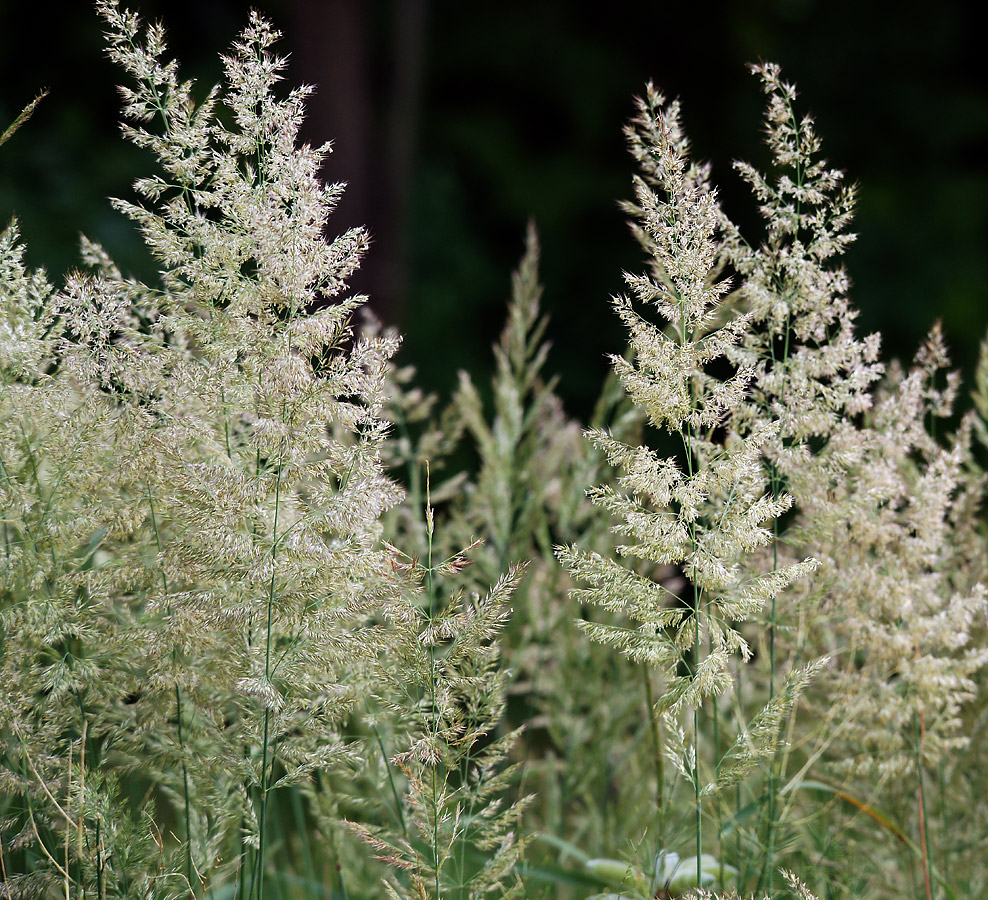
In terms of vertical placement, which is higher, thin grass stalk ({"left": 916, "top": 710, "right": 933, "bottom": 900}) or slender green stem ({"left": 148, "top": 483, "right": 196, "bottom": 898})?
slender green stem ({"left": 148, "top": 483, "right": 196, "bottom": 898})

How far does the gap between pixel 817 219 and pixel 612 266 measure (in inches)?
271

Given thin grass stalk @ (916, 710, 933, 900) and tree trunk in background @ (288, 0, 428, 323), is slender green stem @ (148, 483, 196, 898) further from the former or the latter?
tree trunk in background @ (288, 0, 428, 323)

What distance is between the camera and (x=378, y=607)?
3.62 feet

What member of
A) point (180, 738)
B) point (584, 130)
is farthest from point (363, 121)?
point (180, 738)

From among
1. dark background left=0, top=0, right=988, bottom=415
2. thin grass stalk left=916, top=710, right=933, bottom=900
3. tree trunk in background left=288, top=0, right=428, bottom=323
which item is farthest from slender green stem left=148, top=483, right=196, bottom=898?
dark background left=0, top=0, right=988, bottom=415

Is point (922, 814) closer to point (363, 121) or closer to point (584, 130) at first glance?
point (363, 121)

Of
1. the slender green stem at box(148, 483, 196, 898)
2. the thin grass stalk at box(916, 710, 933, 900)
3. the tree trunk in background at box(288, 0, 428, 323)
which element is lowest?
the thin grass stalk at box(916, 710, 933, 900)

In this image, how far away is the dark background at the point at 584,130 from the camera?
283 inches

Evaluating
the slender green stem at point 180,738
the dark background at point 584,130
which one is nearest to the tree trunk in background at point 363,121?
the dark background at point 584,130

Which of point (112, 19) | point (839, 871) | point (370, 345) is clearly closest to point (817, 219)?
point (370, 345)

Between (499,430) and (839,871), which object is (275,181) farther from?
(839,871)

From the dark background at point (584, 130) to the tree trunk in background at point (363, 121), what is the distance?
0.30m

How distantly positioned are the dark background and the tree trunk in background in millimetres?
297

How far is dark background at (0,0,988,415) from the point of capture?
283 inches
